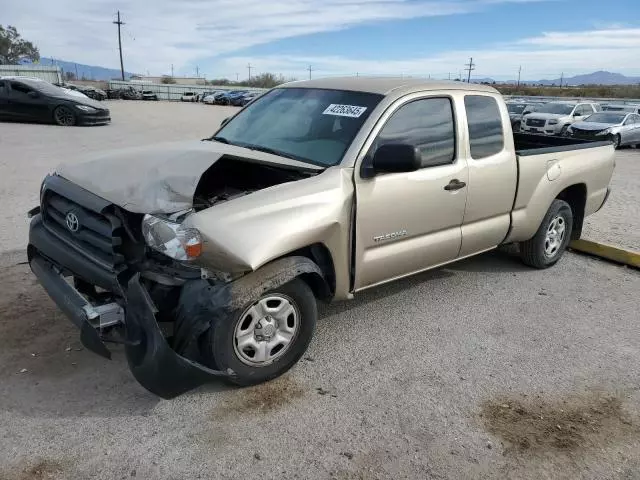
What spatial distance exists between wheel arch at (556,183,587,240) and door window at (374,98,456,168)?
2.08 metres

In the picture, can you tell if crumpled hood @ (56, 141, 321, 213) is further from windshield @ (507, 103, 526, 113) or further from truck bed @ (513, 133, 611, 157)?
windshield @ (507, 103, 526, 113)

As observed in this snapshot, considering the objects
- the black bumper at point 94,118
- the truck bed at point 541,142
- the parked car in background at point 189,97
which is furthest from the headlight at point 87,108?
the parked car in background at point 189,97

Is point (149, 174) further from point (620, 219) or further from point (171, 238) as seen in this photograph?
point (620, 219)

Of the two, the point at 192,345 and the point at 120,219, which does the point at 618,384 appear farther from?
the point at 120,219

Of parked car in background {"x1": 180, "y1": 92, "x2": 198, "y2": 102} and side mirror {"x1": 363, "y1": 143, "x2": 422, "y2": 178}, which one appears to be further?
parked car in background {"x1": 180, "y1": 92, "x2": 198, "y2": 102}

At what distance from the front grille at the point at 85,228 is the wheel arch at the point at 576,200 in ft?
14.9

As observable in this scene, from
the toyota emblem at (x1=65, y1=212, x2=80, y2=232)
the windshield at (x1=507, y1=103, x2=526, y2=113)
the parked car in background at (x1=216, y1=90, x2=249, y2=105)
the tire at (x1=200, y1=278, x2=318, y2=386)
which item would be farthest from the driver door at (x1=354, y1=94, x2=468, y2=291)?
the parked car in background at (x1=216, y1=90, x2=249, y2=105)

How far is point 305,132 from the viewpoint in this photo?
411 centimetres

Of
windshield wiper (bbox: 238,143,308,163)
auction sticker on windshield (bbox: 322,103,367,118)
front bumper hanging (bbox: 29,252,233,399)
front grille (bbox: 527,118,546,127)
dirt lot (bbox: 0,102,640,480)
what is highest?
auction sticker on windshield (bbox: 322,103,367,118)

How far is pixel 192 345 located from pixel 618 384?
9.05 ft

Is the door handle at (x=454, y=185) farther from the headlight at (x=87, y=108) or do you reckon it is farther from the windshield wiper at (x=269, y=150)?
the headlight at (x=87, y=108)

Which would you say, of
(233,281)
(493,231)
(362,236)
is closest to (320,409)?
(233,281)

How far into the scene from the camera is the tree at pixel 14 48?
81375 millimetres

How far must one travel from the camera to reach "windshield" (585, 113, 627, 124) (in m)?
20.2
